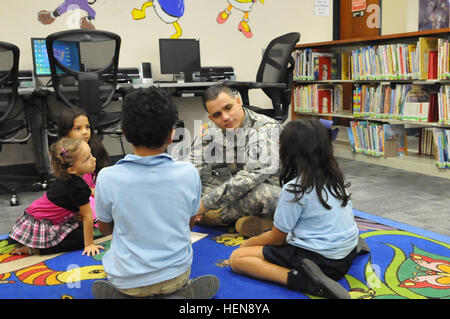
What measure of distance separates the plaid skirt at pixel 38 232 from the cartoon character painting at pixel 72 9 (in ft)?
7.98

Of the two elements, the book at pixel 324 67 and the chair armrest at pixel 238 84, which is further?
the book at pixel 324 67

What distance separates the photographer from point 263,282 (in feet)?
5.12

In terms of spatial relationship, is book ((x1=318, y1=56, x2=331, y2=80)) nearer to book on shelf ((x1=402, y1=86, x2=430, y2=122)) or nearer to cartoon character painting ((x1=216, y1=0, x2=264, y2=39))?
cartoon character painting ((x1=216, y1=0, x2=264, y2=39))

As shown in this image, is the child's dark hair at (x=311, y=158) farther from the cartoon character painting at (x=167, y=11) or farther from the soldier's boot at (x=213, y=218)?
the cartoon character painting at (x=167, y=11)

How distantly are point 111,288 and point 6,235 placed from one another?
117 cm

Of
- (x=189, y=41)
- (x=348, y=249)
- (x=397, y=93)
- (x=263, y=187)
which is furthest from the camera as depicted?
(x=189, y=41)

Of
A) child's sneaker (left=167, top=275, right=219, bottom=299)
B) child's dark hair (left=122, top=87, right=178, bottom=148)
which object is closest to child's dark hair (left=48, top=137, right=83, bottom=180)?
child's dark hair (left=122, top=87, right=178, bottom=148)

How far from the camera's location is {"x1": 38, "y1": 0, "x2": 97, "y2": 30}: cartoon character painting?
3.73 metres

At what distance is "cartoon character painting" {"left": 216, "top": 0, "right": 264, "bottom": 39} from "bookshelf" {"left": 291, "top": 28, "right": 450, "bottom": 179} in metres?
0.59

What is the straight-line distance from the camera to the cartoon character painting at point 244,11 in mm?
4422

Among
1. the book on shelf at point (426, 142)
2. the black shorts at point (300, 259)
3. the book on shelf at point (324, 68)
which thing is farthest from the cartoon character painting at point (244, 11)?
the black shorts at point (300, 259)

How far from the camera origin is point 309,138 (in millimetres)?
1411
